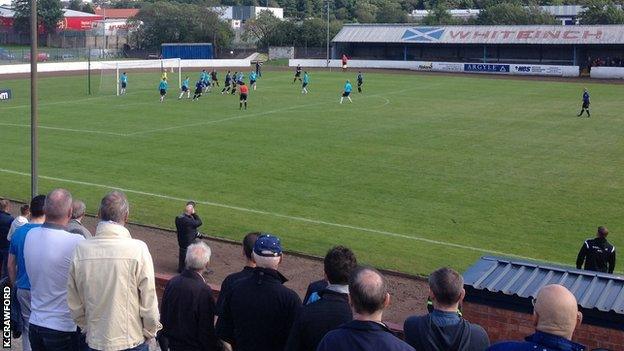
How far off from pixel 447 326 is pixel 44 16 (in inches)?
4166

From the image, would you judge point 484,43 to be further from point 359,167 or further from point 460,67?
point 359,167

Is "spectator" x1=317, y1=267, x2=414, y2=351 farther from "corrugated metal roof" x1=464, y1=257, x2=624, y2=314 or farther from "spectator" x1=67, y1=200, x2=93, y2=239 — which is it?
"corrugated metal roof" x1=464, y1=257, x2=624, y2=314

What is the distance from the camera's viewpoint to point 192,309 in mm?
6832

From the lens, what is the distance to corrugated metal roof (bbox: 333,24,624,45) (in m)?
69.9

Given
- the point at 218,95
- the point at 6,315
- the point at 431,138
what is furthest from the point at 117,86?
the point at 6,315

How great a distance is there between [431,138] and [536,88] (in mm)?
24602

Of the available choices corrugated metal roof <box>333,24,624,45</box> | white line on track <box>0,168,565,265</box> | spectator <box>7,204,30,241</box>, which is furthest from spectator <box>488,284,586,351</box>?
corrugated metal roof <box>333,24,624,45</box>

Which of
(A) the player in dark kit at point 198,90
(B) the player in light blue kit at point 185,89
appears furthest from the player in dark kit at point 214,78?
(A) the player in dark kit at point 198,90

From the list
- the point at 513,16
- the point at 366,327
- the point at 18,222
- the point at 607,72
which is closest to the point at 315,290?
the point at 366,327

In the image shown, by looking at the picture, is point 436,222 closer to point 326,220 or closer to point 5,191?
point 326,220

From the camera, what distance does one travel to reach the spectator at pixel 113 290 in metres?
6.30

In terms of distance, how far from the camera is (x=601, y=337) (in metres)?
8.02

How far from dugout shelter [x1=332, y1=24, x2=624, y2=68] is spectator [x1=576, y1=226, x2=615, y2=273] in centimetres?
5878

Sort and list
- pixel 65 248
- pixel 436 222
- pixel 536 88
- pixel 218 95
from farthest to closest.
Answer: pixel 536 88, pixel 218 95, pixel 436 222, pixel 65 248
